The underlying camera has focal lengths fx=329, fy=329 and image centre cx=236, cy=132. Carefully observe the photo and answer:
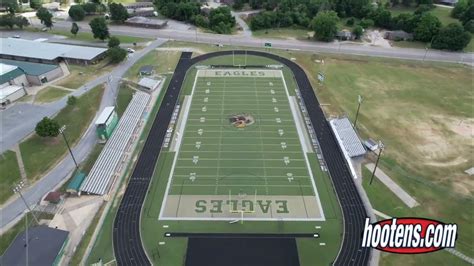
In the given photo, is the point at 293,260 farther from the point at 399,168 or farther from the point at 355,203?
the point at 399,168

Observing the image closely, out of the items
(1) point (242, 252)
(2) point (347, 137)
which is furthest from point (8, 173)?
(2) point (347, 137)

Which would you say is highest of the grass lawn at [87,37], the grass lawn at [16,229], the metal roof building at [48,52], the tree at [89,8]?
the tree at [89,8]

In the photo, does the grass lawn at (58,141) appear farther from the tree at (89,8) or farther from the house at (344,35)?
the house at (344,35)

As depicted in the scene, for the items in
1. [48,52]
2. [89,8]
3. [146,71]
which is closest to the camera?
[146,71]

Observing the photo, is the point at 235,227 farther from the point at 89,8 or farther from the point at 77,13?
the point at 89,8

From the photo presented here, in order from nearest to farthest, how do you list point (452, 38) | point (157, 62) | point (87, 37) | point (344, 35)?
point (157, 62)
point (452, 38)
point (344, 35)
point (87, 37)

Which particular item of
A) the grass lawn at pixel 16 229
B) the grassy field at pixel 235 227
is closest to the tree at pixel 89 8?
the grassy field at pixel 235 227

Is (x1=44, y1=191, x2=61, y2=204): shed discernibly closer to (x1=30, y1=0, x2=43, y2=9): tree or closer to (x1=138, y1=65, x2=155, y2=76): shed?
(x1=138, y1=65, x2=155, y2=76): shed

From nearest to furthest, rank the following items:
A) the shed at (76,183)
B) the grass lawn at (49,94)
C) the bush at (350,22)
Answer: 1. the shed at (76,183)
2. the grass lawn at (49,94)
3. the bush at (350,22)
